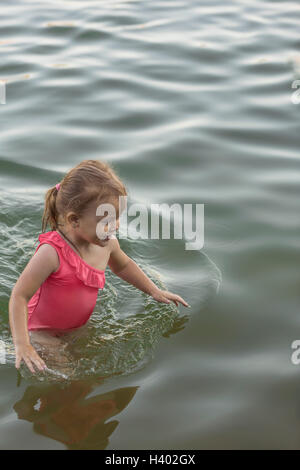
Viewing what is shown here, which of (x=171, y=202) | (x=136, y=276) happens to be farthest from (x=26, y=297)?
(x=171, y=202)

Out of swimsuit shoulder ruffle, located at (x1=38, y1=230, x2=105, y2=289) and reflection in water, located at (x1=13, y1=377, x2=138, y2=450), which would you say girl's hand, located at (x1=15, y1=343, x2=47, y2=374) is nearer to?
reflection in water, located at (x1=13, y1=377, x2=138, y2=450)

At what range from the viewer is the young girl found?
10.8 ft

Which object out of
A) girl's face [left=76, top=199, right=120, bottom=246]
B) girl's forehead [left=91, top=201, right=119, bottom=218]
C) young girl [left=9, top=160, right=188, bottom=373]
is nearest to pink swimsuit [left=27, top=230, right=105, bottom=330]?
young girl [left=9, top=160, right=188, bottom=373]

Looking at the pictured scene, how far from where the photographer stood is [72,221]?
11.2 feet

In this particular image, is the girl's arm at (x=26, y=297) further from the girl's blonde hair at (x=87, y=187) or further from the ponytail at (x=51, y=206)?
the girl's blonde hair at (x=87, y=187)

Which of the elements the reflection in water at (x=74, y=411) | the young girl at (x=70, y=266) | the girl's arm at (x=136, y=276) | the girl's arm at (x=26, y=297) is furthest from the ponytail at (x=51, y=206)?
the reflection in water at (x=74, y=411)

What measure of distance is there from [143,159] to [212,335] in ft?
7.87

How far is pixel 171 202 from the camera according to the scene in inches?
205

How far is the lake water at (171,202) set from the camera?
3162mm

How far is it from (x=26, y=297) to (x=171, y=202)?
208cm

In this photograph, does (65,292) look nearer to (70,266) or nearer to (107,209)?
(70,266)
